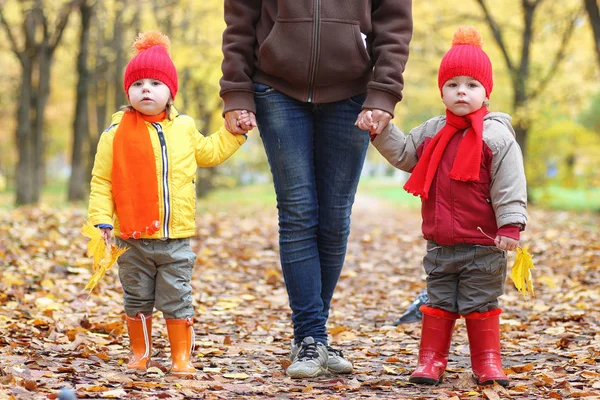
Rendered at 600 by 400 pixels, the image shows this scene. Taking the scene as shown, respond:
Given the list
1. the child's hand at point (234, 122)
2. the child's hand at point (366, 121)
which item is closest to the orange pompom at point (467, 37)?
the child's hand at point (366, 121)

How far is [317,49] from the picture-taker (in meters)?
3.53

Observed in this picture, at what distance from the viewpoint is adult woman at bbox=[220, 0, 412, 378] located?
3541 millimetres

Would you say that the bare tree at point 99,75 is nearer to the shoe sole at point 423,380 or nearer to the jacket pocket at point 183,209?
the jacket pocket at point 183,209

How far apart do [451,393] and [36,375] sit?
181 centimetres

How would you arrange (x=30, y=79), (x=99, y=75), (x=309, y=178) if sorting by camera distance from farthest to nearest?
1. (x=99, y=75)
2. (x=30, y=79)
3. (x=309, y=178)

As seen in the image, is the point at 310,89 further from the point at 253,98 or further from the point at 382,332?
the point at 382,332

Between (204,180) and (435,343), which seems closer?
(435,343)

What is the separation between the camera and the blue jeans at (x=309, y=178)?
367 centimetres

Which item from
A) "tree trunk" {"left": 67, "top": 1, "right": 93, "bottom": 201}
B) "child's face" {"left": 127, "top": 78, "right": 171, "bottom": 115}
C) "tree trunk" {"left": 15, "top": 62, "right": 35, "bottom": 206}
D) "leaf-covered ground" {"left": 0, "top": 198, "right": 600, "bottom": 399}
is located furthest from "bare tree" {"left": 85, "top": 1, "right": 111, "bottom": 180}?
"child's face" {"left": 127, "top": 78, "right": 171, "bottom": 115}

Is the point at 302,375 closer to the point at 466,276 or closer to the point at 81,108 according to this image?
the point at 466,276

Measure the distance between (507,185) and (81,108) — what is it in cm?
1386

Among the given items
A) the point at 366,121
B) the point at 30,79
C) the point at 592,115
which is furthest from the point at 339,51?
the point at 592,115

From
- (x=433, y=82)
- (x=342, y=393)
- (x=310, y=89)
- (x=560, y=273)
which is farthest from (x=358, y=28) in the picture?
(x=433, y=82)

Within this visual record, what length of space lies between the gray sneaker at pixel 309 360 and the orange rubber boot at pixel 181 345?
486mm
